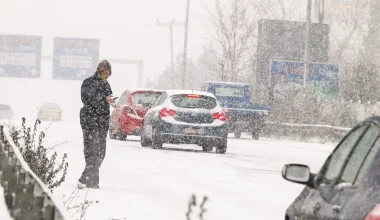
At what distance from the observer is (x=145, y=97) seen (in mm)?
28891

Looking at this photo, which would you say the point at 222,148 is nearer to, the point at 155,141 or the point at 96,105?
the point at 155,141

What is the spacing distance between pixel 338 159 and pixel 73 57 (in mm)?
75175

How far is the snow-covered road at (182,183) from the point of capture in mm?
12156

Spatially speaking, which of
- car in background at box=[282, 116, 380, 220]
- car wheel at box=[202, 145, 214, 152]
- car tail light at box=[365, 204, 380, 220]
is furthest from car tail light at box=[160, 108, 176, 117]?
car tail light at box=[365, 204, 380, 220]

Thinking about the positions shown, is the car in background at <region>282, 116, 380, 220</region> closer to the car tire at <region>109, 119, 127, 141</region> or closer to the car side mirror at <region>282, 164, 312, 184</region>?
the car side mirror at <region>282, 164, 312, 184</region>

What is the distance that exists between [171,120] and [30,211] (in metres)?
19.8

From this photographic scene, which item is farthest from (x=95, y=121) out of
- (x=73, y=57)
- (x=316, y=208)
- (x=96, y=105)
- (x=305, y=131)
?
(x=73, y=57)

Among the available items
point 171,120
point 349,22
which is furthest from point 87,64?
point 171,120

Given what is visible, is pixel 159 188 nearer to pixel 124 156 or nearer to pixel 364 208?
pixel 124 156

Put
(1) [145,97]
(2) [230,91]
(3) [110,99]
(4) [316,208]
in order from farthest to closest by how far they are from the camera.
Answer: (2) [230,91]
(1) [145,97]
(3) [110,99]
(4) [316,208]

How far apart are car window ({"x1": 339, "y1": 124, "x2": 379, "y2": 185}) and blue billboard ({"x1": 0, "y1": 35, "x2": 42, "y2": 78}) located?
2934 inches

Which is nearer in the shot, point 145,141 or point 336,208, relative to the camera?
point 336,208

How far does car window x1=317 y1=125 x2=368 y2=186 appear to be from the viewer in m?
5.83

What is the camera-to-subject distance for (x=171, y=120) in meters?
24.6
